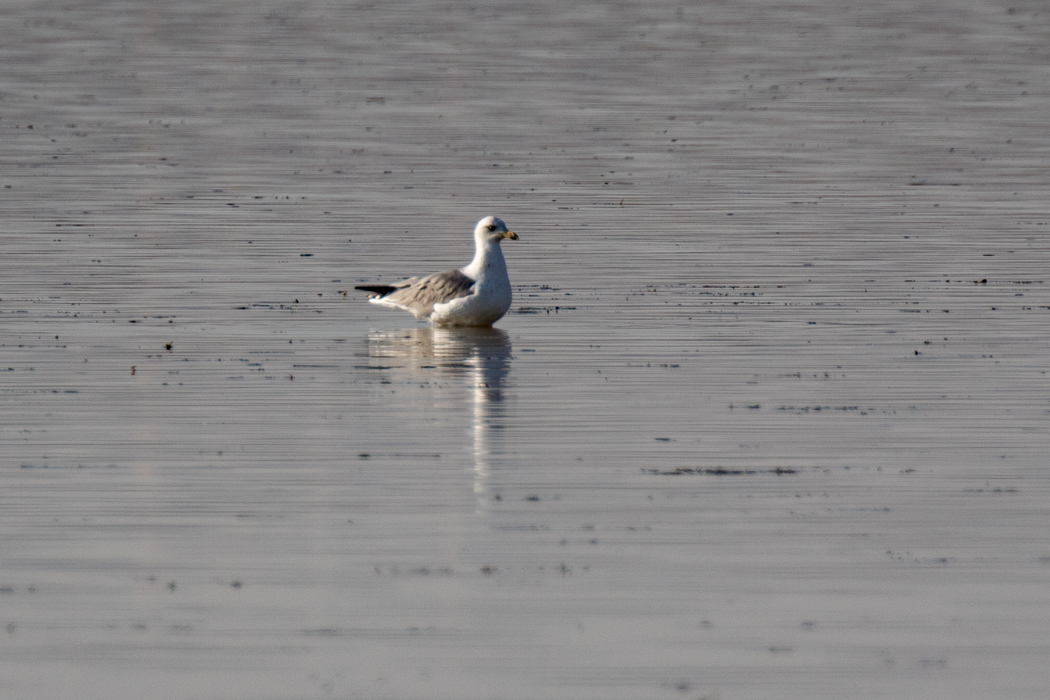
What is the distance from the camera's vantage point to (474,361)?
20.1 metres

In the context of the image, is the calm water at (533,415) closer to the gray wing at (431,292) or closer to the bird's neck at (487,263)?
the gray wing at (431,292)

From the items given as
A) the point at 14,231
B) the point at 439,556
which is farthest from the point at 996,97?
A: the point at 439,556

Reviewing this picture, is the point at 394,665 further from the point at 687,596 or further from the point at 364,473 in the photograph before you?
the point at 364,473

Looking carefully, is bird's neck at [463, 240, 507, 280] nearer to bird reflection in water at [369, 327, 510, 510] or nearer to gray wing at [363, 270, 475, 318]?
gray wing at [363, 270, 475, 318]

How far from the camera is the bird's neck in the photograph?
22.5 metres

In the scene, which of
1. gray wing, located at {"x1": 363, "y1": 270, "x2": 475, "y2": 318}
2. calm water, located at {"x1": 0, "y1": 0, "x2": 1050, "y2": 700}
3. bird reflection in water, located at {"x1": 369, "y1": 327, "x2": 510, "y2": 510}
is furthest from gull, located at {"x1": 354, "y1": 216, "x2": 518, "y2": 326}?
calm water, located at {"x1": 0, "y1": 0, "x2": 1050, "y2": 700}

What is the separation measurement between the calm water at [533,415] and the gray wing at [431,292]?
1.19ft

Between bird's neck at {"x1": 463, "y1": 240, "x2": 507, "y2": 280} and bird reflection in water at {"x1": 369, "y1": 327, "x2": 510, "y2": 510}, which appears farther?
bird's neck at {"x1": 463, "y1": 240, "x2": 507, "y2": 280}

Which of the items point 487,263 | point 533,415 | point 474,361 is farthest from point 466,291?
point 533,415

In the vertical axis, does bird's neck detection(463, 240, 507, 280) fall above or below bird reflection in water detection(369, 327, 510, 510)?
above

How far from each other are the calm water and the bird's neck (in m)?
0.65

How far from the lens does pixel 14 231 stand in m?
29.2

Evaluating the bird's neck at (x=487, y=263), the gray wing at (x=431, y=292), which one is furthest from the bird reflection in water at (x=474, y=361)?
the bird's neck at (x=487, y=263)

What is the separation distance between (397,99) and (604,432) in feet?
115
